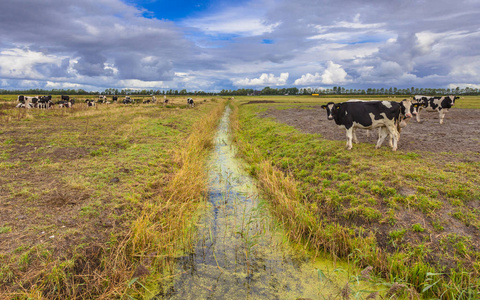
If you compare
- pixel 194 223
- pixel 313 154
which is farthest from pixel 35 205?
pixel 313 154

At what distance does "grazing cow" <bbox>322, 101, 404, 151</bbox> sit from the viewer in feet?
37.5

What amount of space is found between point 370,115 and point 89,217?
37.2ft

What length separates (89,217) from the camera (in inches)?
257

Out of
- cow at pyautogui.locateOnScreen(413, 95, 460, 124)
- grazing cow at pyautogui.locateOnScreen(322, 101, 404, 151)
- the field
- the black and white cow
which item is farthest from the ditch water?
the black and white cow

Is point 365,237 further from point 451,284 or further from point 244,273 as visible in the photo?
point 244,273

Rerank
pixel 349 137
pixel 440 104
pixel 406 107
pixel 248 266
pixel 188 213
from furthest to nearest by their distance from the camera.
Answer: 1. pixel 440 104
2. pixel 349 137
3. pixel 406 107
4. pixel 188 213
5. pixel 248 266

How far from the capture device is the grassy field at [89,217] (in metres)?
4.61

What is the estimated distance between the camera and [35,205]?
6.80 m

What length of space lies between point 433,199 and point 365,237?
240cm

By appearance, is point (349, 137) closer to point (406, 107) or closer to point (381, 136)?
point (381, 136)

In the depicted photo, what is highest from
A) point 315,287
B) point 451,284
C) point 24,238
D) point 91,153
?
point 91,153

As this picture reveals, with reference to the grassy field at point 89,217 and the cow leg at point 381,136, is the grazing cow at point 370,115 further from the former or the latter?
the grassy field at point 89,217

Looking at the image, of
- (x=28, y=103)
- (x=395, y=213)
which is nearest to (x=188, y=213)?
(x=395, y=213)

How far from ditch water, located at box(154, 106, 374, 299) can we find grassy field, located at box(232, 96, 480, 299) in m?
0.55
